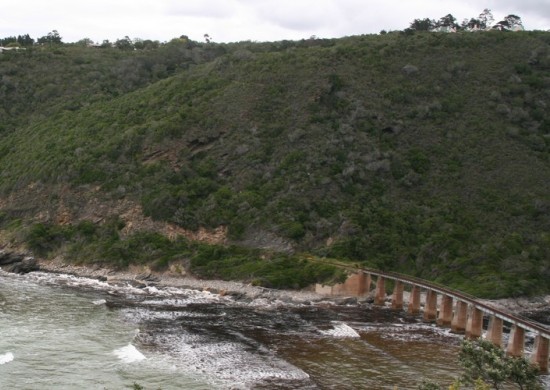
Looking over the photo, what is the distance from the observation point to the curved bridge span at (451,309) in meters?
46.5

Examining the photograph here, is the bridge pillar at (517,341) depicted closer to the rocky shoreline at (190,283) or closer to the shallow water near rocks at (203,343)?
the shallow water near rocks at (203,343)

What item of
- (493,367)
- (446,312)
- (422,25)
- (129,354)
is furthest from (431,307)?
(422,25)

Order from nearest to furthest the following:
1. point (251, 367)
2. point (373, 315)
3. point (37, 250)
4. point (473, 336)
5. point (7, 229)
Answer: point (251, 367) → point (473, 336) → point (373, 315) → point (37, 250) → point (7, 229)

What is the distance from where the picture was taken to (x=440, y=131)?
88.2m

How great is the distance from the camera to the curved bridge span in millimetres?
46500

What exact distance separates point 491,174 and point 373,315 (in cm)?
2958

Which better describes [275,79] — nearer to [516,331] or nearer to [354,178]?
[354,178]

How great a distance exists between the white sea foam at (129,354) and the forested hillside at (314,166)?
858 inches

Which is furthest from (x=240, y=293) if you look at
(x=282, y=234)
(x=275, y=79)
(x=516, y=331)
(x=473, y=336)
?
(x=275, y=79)

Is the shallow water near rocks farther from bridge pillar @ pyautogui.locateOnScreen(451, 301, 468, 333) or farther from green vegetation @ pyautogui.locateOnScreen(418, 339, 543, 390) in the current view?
green vegetation @ pyautogui.locateOnScreen(418, 339, 543, 390)

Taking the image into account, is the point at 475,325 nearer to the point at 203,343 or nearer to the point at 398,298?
the point at 398,298

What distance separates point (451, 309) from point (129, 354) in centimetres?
2545

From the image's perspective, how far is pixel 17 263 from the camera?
7344 cm

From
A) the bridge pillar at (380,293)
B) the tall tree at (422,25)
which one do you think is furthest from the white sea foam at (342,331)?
the tall tree at (422,25)
